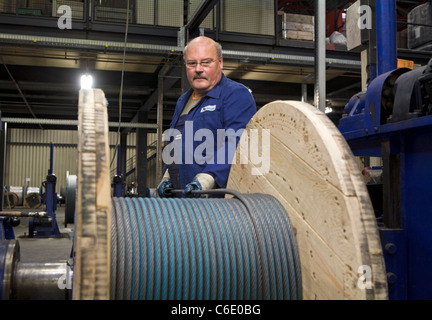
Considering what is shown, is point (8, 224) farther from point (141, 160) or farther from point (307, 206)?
point (141, 160)

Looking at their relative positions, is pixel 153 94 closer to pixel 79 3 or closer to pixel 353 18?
pixel 79 3

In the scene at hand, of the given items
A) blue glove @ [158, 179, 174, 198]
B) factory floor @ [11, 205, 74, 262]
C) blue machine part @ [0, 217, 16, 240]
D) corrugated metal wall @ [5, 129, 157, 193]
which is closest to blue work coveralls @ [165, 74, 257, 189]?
blue glove @ [158, 179, 174, 198]

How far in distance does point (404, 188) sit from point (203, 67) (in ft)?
4.77

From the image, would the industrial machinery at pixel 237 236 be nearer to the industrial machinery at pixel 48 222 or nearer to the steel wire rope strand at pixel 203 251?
the steel wire rope strand at pixel 203 251

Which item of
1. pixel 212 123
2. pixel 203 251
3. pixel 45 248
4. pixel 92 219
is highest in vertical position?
pixel 212 123

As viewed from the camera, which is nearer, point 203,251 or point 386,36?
point 203,251

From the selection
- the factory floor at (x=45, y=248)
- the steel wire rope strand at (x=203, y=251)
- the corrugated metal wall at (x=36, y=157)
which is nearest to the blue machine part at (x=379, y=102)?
the steel wire rope strand at (x=203, y=251)

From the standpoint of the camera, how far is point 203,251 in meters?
1.44

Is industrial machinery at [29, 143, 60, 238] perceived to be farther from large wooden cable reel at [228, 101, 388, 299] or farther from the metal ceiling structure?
large wooden cable reel at [228, 101, 388, 299]

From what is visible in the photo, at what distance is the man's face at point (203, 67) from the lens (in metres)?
2.80

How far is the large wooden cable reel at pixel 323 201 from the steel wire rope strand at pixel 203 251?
7 cm

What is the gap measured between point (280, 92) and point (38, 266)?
11046 mm

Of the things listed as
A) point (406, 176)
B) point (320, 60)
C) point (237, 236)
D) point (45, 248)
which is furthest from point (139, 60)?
point (237, 236)

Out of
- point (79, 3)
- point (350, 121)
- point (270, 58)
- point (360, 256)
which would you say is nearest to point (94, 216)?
point (360, 256)
